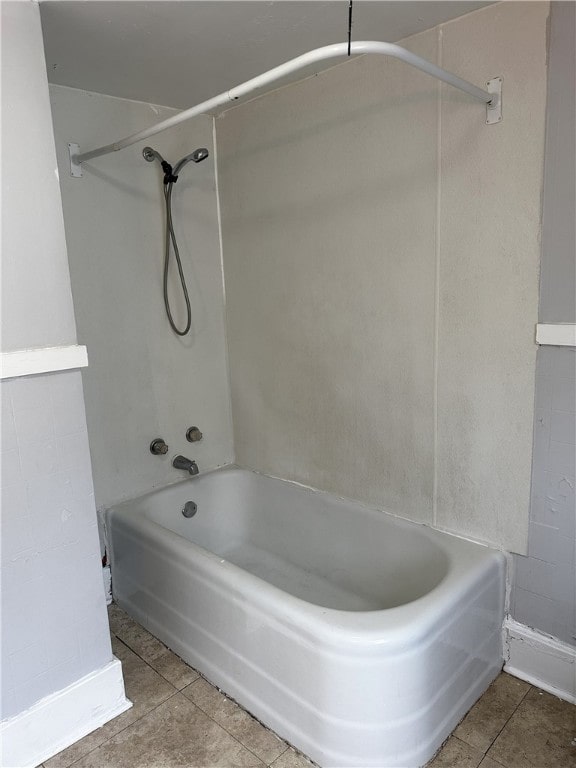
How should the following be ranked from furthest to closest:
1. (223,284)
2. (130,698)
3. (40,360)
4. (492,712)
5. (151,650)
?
(223,284) < (151,650) < (130,698) < (492,712) < (40,360)

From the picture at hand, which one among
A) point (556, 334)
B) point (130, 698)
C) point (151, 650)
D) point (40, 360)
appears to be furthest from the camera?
point (151, 650)

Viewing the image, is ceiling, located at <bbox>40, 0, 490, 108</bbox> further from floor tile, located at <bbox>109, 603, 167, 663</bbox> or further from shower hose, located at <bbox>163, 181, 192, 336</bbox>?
floor tile, located at <bbox>109, 603, 167, 663</bbox>

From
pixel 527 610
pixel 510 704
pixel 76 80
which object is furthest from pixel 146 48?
pixel 510 704

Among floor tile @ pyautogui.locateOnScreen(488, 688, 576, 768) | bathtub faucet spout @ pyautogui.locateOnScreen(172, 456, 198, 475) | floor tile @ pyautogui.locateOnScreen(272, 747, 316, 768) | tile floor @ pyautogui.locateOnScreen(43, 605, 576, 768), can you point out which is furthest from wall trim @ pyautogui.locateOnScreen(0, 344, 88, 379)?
floor tile @ pyautogui.locateOnScreen(488, 688, 576, 768)

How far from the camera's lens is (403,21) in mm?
1703

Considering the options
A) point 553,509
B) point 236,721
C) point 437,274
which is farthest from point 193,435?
point 553,509

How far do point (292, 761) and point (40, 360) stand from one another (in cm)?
135

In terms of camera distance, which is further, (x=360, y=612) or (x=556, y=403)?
(x=556, y=403)

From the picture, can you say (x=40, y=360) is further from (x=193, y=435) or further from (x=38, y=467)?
(x=193, y=435)

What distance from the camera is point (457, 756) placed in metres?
1.55

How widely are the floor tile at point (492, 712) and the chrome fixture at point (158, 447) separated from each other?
156 cm

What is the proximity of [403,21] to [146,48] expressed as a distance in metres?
0.84

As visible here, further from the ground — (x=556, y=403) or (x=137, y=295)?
(x=137, y=295)

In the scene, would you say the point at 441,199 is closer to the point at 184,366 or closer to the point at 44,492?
the point at 184,366
